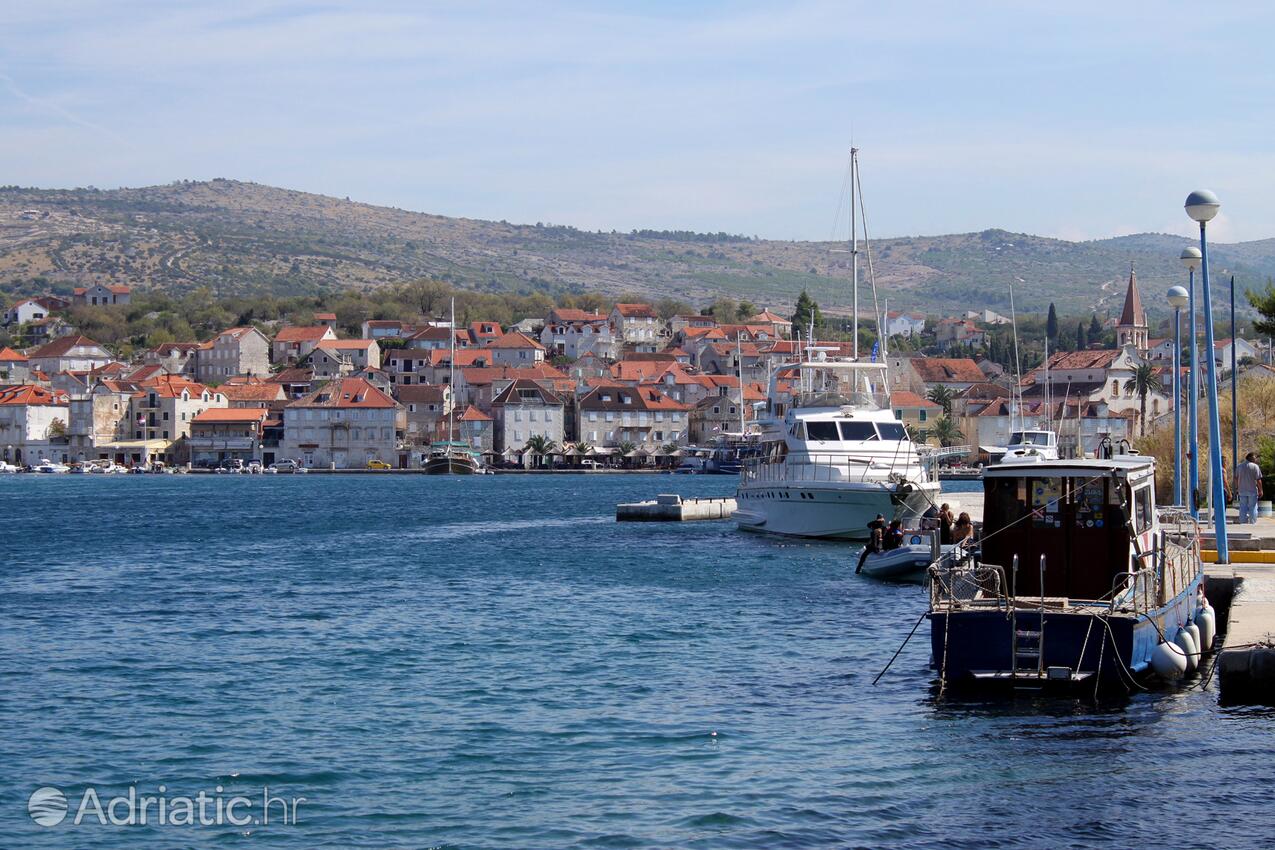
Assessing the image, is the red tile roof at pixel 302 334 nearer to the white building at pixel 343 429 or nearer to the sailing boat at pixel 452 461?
the white building at pixel 343 429

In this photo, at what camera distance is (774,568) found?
39906 mm

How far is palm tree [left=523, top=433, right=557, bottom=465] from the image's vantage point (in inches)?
5797

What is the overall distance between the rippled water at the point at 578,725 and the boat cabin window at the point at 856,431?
9493 millimetres

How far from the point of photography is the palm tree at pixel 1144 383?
129 m

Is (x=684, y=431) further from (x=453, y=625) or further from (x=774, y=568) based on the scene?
(x=453, y=625)

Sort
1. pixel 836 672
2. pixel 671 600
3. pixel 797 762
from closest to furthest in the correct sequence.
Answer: pixel 797 762, pixel 836 672, pixel 671 600

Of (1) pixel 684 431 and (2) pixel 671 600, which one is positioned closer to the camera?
(2) pixel 671 600

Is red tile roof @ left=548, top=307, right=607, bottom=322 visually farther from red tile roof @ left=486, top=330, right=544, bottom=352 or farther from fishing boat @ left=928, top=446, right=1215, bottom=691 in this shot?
fishing boat @ left=928, top=446, right=1215, bottom=691

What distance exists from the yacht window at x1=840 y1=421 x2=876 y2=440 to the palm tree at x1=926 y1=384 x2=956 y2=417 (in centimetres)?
10136

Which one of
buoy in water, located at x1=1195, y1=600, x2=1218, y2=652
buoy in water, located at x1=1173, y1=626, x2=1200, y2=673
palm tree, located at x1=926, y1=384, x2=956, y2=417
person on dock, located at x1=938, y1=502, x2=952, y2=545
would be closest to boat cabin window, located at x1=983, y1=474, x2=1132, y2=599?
buoy in water, located at x1=1173, y1=626, x2=1200, y2=673

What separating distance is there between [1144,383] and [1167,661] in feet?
379

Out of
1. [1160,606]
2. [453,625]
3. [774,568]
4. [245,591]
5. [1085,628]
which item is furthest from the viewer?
[774,568]

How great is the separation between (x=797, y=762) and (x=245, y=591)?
2302 centimetres

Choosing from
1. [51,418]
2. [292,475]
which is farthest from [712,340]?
[51,418]
